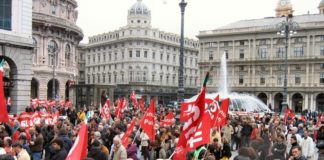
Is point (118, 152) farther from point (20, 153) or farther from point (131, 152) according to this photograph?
point (20, 153)

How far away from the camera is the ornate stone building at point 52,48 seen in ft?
187

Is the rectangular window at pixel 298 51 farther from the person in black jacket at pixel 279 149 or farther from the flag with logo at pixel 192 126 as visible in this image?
the flag with logo at pixel 192 126

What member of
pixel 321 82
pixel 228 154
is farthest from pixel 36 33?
pixel 228 154

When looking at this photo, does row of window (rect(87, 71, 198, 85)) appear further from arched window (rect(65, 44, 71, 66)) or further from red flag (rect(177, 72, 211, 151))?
red flag (rect(177, 72, 211, 151))

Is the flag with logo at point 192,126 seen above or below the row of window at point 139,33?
below

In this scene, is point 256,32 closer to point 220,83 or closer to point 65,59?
point 220,83

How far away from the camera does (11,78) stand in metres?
25.6

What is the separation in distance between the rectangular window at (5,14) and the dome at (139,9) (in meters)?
72.5

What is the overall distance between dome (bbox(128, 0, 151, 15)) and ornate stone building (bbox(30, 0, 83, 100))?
33.4 m

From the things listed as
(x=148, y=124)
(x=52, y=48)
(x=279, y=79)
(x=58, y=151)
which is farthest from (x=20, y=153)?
(x=279, y=79)

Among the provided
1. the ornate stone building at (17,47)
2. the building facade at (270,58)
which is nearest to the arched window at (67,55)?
the building facade at (270,58)

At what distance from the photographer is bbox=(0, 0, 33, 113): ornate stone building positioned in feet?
80.6

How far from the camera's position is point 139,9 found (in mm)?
96938

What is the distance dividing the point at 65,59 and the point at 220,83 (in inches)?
1175
